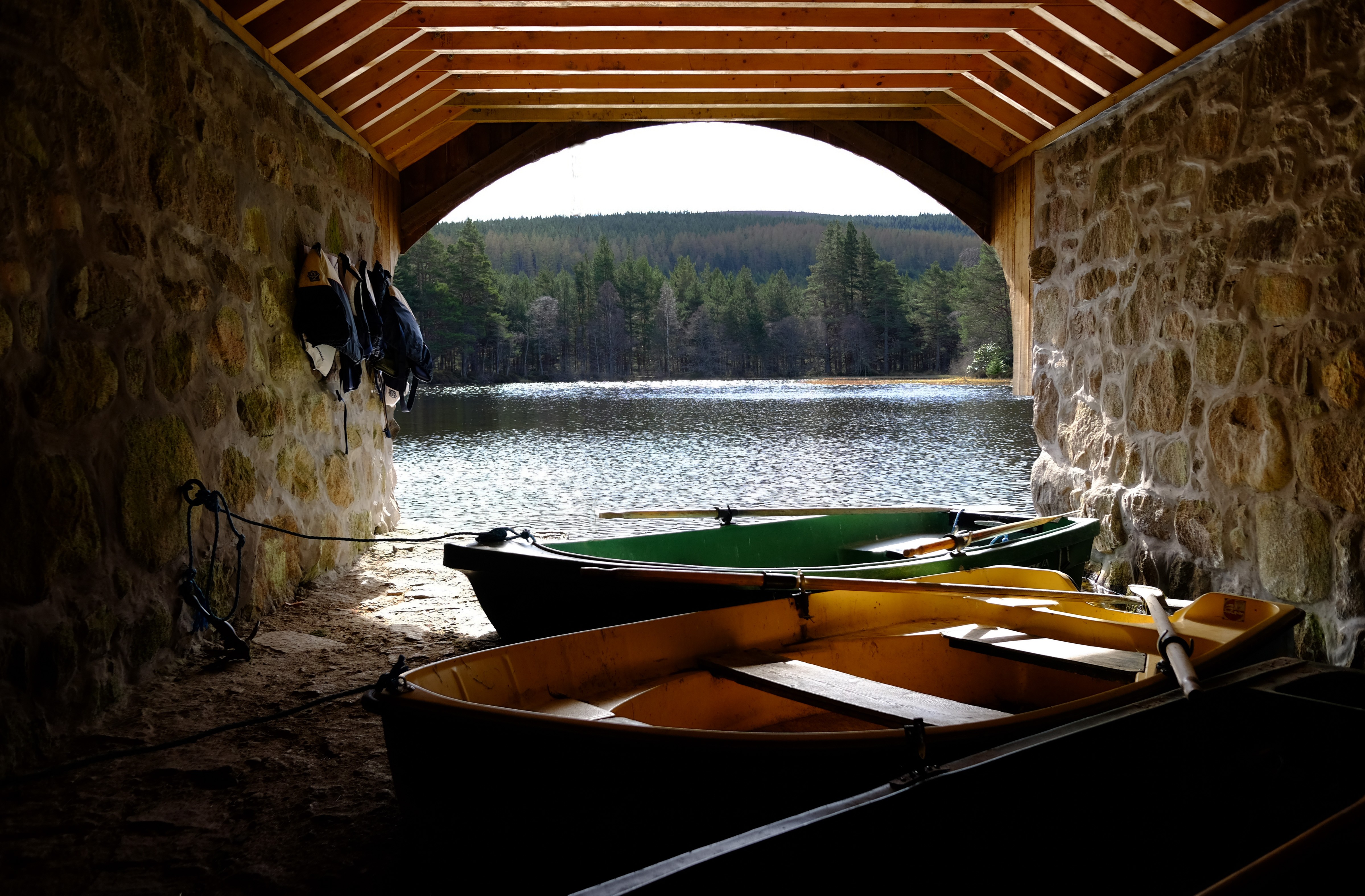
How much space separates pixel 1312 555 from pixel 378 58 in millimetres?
4763

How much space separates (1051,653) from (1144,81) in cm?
307

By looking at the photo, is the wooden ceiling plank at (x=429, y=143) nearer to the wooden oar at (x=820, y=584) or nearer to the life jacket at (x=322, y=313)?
the life jacket at (x=322, y=313)

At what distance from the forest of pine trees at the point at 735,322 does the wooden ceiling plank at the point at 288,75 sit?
49589 mm

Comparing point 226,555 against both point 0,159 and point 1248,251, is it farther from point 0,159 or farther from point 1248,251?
point 1248,251

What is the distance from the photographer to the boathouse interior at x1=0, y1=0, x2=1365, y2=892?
2.66m

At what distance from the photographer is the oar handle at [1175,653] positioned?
210 centimetres

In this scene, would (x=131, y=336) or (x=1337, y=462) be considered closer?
(x=131, y=336)

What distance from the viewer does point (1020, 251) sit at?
20.2 feet

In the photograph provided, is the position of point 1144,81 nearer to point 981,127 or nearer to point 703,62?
point 981,127

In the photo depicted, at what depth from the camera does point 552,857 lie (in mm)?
1893

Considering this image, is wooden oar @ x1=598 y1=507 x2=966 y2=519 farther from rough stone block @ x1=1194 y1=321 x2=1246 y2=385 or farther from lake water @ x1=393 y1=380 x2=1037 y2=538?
lake water @ x1=393 y1=380 x2=1037 y2=538

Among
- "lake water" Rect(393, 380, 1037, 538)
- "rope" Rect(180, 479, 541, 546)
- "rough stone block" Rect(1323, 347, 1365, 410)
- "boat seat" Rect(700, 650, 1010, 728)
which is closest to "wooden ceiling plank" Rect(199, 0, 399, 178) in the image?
"rope" Rect(180, 479, 541, 546)

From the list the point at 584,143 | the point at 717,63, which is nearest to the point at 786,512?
the point at 717,63

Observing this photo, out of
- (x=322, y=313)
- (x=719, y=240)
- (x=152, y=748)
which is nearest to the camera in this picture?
(x=152, y=748)
